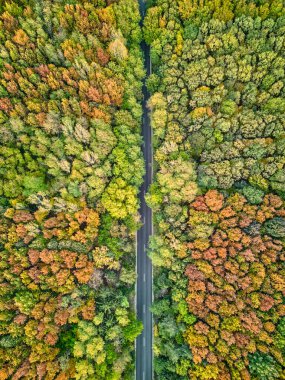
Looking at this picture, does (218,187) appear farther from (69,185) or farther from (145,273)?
(69,185)

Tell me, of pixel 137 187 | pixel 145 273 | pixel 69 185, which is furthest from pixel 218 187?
pixel 69 185

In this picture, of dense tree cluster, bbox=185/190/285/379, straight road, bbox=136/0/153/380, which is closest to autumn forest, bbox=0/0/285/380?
dense tree cluster, bbox=185/190/285/379

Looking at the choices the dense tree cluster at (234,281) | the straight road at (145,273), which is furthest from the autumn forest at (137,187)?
the straight road at (145,273)

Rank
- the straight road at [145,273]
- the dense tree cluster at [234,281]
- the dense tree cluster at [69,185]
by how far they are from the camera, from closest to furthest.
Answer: the dense tree cluster at [234,281]
the dense tree cluster at [69,185]
the straight road at [145,273]

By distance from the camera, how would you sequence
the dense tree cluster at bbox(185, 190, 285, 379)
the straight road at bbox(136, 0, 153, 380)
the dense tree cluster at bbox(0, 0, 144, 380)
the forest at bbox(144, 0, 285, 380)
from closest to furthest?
the dense tree cluster at bbox(185, 190, 285, 379) → the forest at bbox(144, 0, 285, 380) → the dense tree cluster at bbox(0, 0, 144, 380) → the straight road at bbox(136, 0, 153, 380)

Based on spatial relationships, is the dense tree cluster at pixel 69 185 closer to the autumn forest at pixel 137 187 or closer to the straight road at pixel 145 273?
the autumn forest at pixel 137 187

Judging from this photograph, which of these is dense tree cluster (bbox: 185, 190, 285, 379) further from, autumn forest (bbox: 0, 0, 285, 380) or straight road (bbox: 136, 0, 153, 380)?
straight road (bbox: 136, 0, 153, 380)

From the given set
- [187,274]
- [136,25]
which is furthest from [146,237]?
[136,25]
